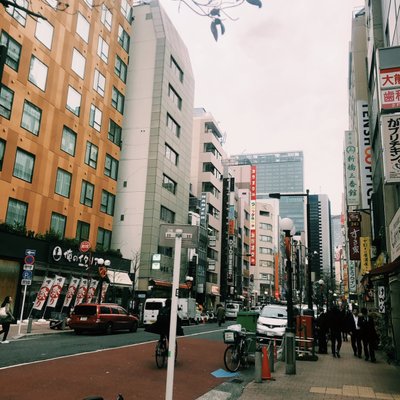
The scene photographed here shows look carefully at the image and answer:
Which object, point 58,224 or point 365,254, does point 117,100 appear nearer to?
point 58,224

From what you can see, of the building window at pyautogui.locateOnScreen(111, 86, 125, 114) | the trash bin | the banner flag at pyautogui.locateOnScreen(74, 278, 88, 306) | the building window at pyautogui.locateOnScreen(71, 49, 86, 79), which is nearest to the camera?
the trash bin

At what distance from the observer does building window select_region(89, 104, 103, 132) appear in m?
34.8

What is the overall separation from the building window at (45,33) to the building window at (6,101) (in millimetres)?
5339

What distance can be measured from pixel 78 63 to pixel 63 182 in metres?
10.1

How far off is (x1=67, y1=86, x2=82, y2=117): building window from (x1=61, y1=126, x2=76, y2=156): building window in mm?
1748

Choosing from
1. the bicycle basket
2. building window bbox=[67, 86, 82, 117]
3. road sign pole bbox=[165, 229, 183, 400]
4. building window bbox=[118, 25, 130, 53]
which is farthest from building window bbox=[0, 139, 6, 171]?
road sign pole bbox=[165, 229, 183, 400]

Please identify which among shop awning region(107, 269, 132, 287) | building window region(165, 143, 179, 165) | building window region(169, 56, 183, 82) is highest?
building window region(169, 56, 183, 82)

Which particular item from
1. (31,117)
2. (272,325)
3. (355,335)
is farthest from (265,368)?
(31,117)

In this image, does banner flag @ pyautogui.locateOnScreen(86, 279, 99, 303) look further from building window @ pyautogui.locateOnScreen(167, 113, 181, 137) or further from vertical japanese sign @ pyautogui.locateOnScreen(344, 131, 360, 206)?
building window @ pyautogui.locateOnScreen(167, 113, 181, 137)

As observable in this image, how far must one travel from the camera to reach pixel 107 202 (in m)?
36.8

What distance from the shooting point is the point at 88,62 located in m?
34.5

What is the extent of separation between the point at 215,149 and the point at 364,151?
44.8 m

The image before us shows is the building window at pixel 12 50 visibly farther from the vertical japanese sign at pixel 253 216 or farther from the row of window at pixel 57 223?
the vertical japanese sign at pixel 253 216

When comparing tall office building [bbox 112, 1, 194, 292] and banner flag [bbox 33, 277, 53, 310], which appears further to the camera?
tall office building [bbox 112, 1, 194, 292]
